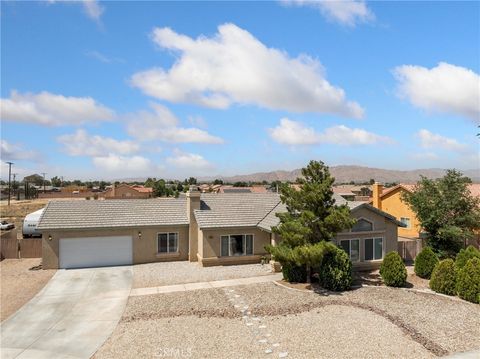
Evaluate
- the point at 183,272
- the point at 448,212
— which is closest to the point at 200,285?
the point at 183,272

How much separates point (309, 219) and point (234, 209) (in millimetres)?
9036

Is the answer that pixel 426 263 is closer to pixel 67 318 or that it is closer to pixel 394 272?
pixel 394 272

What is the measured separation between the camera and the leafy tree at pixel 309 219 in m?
18.1

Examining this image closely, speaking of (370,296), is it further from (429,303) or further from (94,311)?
(94,311)

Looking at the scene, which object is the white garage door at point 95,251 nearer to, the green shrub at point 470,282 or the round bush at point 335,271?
the round bush at point 335,271

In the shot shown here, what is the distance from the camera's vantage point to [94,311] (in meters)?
15.8

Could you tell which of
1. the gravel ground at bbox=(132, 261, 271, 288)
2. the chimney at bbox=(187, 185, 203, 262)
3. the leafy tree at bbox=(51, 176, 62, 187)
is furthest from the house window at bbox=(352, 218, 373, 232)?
the leafy tree at bbox=(51, 176, 62, 187)

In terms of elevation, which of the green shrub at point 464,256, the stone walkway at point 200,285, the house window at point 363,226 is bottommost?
the stone walkway at point 200,285

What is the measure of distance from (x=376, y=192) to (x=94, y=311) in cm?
2993

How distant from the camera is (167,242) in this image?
85.0ft

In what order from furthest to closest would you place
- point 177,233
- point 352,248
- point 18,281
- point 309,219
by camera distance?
point 177,233 < point 352,248 < point 18,281 < point 309,219

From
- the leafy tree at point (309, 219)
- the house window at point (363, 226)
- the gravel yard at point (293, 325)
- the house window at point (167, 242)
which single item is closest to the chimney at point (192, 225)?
the house window at point (167, 242)

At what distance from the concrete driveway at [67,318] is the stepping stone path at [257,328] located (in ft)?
16.5

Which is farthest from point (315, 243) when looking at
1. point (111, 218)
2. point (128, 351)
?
point (111, 218)
